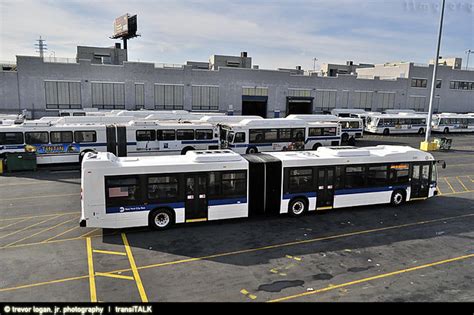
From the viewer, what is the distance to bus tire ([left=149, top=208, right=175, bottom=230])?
15000mm

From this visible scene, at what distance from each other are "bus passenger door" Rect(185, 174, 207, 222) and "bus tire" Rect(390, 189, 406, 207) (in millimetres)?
9799

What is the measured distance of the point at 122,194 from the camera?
1448 cm

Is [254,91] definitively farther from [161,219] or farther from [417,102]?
[161,219]

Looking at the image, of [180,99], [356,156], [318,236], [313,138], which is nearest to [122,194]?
[318,236]

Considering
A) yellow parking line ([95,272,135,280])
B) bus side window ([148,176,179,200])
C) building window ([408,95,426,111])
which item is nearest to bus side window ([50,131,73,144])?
bus side window ([148,176,179,200])

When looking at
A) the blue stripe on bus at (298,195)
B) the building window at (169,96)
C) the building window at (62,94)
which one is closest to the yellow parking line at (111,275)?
the blue stripe on bus at (298,195)

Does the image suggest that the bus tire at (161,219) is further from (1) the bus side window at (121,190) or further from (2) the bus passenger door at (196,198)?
(1) the bus side window at (121,190)

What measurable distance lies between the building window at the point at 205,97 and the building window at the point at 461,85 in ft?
164

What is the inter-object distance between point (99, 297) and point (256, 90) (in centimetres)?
5458

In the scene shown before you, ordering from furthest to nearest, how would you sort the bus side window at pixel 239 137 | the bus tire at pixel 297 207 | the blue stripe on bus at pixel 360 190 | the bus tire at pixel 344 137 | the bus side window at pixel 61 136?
the bus tire at pixel 344 137 < the bus side window at pixel 239 137 < the bus side window at pixel 61 136 < the blue stripe on bus at pixel 360 190 < the bus tire at pixel 297 207

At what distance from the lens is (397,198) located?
18.8 meters

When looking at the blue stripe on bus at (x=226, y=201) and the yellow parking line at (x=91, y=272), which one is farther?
the blue stripe on bus at (x=226, y=201)

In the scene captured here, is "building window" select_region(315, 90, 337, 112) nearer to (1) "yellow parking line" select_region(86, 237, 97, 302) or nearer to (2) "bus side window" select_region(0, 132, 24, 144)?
(2) "bus side window" select_region(0, 132, 24, 144)

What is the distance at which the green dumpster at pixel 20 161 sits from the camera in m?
26.2
